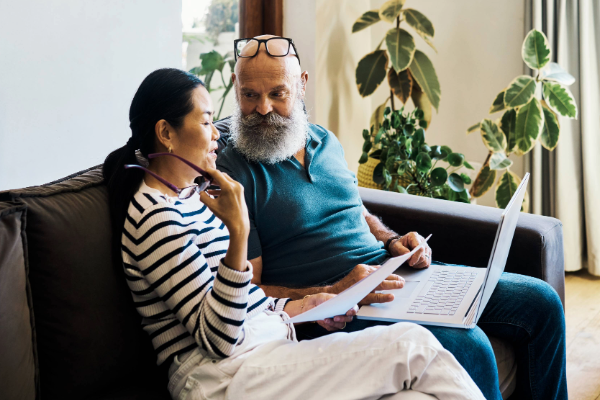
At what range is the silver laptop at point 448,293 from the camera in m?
1.27

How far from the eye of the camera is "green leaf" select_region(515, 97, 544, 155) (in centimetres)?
269

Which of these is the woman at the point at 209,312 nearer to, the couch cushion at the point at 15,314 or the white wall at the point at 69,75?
the couch cushion at the point at 15,314

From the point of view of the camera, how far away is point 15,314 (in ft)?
3.32

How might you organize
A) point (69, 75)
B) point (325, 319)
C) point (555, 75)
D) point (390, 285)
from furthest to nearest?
point (555, 75) → point (69, 75) → point (390, 285) → point (325, 319)

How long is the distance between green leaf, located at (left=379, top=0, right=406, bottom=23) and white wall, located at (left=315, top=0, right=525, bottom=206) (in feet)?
0.72

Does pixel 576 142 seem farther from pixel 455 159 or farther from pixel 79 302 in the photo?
pixel 79 302

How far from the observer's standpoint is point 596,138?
2904mm

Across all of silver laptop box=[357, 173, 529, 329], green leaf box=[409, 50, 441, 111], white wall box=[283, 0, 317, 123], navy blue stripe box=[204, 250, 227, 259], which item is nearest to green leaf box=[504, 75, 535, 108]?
green leaf box=[409, 50, 441, 111]

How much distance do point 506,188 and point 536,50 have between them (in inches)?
25.6

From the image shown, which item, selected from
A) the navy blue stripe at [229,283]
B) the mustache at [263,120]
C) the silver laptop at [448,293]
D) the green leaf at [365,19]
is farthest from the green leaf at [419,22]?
the navy blue stripe at [229,283]

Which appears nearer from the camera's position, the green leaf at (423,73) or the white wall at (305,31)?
the white wall at (305,31)

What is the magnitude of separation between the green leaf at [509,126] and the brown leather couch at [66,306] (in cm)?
215

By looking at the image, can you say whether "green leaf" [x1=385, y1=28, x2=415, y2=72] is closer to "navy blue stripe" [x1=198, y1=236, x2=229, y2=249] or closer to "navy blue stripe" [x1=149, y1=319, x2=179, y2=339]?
"navy blue stripe" [x1=198, y1=236, x2=229, y2=249]

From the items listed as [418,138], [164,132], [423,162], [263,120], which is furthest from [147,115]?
[418,138]
